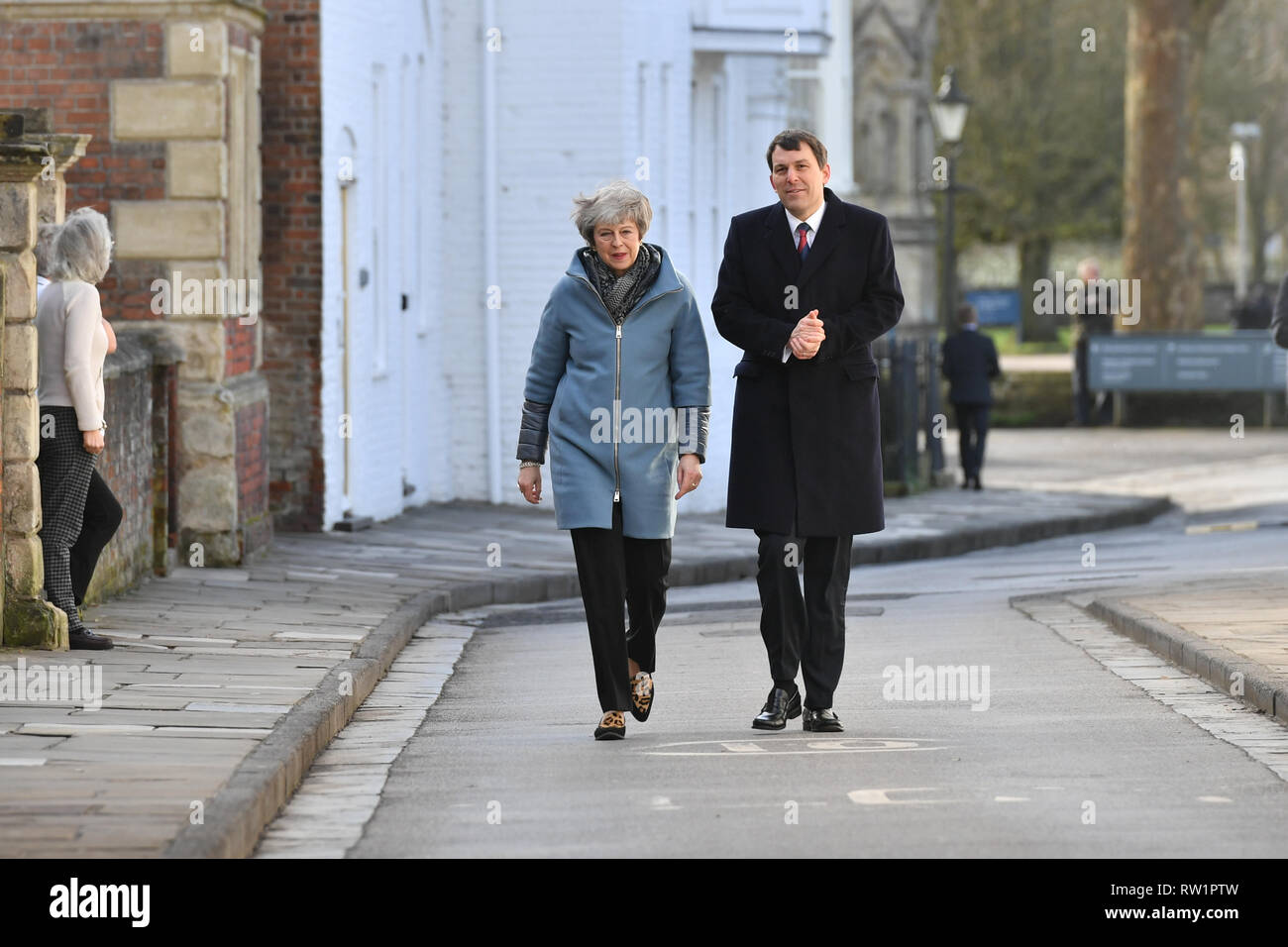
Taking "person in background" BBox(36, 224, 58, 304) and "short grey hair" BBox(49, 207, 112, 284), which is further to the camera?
"person in background" BBox(36, 224, 58, 304)

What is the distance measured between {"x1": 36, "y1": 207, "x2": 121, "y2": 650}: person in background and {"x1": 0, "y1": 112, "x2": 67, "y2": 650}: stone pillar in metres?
0.18

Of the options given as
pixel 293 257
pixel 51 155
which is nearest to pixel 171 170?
pixel 293 257

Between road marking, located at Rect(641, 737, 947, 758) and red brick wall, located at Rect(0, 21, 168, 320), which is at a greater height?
red brick wall, located at Rect(0, 21, 168, 320)

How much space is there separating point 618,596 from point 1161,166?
27.8 meters

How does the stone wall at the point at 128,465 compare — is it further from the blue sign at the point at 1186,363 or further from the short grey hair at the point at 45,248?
the blue sign at the point at 1186,363

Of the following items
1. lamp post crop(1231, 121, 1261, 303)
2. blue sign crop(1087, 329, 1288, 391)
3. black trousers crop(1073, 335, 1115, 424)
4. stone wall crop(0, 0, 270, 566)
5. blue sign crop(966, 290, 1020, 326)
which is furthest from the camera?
blue sign crop(966, 290, 1020, 326)

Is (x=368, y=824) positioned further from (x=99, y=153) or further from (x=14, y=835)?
(x=99, y=153)

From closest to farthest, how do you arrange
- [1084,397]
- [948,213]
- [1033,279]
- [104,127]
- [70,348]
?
[70,348] < [104,127] < [948,213] < [1084,397] < [1033,279]

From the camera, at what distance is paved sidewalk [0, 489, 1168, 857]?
20.9 ft

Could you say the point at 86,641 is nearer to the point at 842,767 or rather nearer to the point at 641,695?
the point at 641,695

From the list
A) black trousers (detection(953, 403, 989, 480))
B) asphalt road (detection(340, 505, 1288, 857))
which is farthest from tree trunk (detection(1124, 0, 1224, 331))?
asphalt road (detection(340, 505, 1288, 857))

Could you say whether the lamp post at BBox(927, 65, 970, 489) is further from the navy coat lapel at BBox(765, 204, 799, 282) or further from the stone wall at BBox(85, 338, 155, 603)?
the navy coat lapel at BBox(765, 204, 799, 282)

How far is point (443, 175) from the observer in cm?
1944

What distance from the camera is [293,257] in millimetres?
15695
